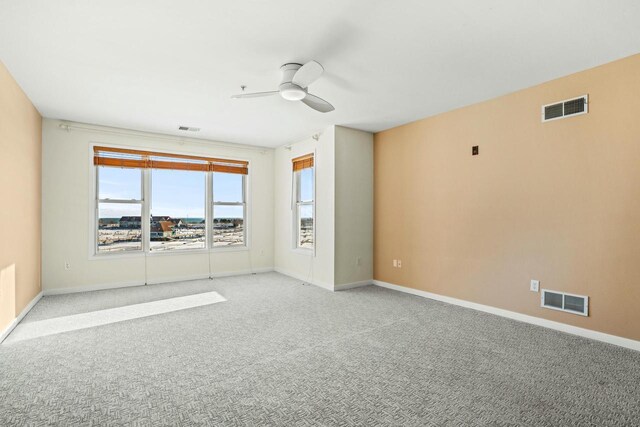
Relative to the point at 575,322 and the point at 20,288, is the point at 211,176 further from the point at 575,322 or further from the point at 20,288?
the point at 575,322

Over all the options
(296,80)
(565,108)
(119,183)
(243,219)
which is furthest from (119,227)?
(565,108)

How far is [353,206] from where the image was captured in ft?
17.0

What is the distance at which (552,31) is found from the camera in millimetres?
2410

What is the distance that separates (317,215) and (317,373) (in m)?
3.15

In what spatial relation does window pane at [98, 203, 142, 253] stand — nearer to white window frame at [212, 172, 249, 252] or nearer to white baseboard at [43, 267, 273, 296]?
white baseboard at [43, 267, 273, 296]

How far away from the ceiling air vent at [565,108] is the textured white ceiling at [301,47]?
0.90 feet

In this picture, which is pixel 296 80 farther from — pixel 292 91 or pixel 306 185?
pixel 306 185

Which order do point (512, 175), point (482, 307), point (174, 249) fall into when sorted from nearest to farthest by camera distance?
point (512, 175)
point (482, 307)
point (174, 249)

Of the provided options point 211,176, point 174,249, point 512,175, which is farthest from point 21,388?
point 512,175

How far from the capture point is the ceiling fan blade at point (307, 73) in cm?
259

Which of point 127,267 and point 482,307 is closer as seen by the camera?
point 482,307

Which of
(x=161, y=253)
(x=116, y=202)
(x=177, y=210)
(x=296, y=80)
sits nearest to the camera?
(x=296, y=80)

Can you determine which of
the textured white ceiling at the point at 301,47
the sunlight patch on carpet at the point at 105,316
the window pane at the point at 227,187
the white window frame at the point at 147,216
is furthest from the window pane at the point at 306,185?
the sunlight patch on carpet at the point at 105,316

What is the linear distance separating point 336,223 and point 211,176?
8.61 ft
